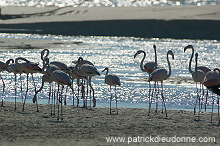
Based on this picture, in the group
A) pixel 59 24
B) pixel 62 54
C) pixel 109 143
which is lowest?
pixel 109 143

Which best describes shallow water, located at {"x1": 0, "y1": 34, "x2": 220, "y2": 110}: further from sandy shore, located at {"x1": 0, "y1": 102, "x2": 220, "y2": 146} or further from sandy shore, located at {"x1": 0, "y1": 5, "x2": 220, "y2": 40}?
sandy shore, located at {"x1": 0, "y1": 102, "x2": 220, "y2": 146}

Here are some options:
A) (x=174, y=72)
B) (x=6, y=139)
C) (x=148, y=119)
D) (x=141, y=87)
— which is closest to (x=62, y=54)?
(x=174, y=72)

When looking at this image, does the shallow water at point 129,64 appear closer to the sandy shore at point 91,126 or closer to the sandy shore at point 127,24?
the sandy shore at point 127,24

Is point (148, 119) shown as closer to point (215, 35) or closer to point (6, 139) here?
→ point (6, 139)

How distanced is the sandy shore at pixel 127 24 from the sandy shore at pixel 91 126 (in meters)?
27.9

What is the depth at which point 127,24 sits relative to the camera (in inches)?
1644

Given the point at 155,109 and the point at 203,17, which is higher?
the point at 203,17

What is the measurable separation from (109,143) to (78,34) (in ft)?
115

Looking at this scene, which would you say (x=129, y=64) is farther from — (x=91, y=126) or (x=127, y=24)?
(x=127, y=24)

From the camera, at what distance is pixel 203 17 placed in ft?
141

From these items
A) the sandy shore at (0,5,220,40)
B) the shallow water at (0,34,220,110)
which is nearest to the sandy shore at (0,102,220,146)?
the shallow water at (0,34,220,110)

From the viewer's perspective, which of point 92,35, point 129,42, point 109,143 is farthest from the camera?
point 92,35

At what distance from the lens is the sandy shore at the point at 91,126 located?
28.1 ft

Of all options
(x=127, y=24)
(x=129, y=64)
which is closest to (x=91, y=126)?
(x=129, y=64)
